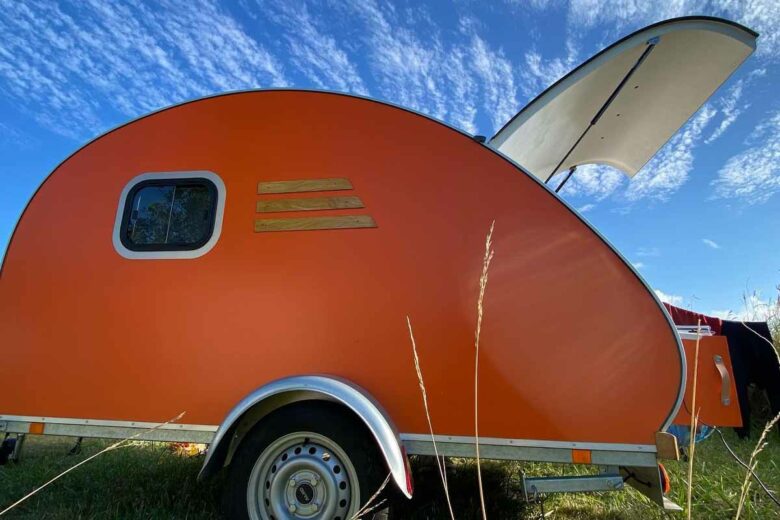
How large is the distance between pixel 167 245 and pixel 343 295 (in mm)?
1334

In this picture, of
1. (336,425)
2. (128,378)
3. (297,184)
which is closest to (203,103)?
(297,184)

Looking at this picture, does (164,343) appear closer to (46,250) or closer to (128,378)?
(128,378)

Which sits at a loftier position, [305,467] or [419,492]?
[305,467]

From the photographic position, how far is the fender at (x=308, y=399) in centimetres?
256

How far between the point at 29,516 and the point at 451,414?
10.8 feet

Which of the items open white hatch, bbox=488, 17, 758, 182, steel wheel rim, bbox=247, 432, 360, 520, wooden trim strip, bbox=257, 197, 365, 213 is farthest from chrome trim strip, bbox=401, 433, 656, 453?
open white hatch, bbox=488, 17, 758, 182

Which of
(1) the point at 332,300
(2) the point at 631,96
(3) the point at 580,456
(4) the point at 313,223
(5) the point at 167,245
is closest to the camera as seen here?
(3) the point at 580,456

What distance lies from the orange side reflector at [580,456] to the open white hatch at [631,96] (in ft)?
7.35

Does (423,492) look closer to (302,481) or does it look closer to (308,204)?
(302,481)

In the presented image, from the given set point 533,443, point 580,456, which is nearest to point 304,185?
point 533,443

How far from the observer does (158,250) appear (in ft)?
10.6

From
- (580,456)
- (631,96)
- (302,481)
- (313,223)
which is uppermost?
(631,96)

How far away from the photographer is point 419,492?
3.96 m

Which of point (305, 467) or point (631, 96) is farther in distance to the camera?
point (631, 96)
